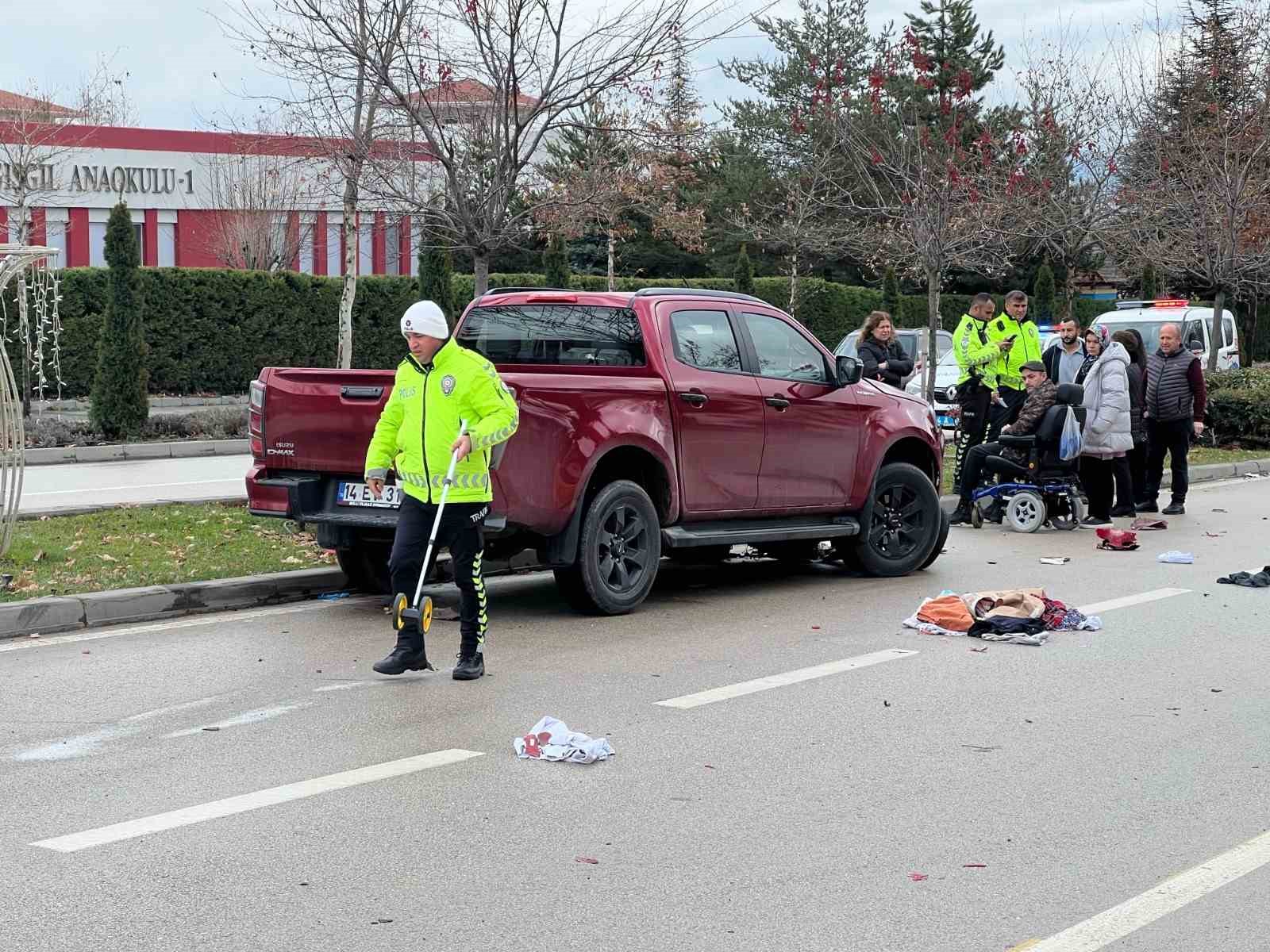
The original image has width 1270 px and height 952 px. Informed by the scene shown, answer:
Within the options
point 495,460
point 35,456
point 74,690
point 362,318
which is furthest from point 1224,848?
point 362,318

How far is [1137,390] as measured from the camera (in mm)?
16266

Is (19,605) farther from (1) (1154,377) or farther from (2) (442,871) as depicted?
(1) (1154,377)

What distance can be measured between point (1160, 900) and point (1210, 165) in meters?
24.2

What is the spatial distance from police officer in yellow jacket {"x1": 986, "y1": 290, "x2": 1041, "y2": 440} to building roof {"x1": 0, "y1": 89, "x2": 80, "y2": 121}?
2985 centimetres

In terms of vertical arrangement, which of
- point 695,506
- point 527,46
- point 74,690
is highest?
point 527,46

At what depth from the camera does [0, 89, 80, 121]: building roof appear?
1596 inches

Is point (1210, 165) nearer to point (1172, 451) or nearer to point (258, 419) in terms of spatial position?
point (1172, 451)

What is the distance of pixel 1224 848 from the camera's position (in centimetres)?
529

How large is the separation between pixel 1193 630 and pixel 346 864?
19.7ft

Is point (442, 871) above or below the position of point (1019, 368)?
below

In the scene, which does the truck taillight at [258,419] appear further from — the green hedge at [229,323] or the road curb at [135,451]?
the green hedge at [229,323]

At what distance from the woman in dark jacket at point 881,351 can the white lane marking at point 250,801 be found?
33.1 feet

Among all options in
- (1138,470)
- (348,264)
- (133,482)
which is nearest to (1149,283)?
(1138,470)

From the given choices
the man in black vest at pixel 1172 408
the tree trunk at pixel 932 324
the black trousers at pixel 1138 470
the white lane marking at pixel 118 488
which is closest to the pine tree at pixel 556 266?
the tree trunk at pixel 932 324
